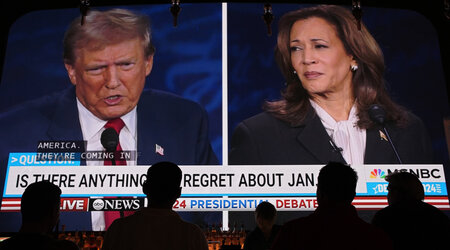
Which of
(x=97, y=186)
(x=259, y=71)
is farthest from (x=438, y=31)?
(x=97, y=186)

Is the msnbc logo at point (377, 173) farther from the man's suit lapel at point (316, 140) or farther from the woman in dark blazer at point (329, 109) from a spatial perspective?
the man's suit lapel at point (316, 140)

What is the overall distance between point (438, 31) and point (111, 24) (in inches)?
167

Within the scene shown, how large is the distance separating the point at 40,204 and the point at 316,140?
11.7 feet

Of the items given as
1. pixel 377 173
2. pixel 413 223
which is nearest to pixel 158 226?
pixel 413 223

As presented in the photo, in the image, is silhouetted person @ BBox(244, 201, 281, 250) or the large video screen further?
the large video screen

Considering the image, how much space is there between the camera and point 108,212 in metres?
4.41

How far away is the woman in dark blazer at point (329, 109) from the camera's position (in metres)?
4.59

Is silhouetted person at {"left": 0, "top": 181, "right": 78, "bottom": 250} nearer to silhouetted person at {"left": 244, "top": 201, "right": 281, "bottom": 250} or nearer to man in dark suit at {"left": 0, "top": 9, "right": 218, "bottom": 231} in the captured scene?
silhouetted person at {"left": 244, "top": 201, "right": 281, "bottom": 250}

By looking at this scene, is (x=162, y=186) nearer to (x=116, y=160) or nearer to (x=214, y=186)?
(x=214, y=186)

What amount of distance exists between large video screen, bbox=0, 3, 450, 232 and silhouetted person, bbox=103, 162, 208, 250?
113 inches

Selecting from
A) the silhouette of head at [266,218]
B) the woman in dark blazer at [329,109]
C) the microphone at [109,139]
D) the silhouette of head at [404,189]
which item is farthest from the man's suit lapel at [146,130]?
the silhouette of head at [404,189]

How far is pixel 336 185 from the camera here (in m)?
1.55

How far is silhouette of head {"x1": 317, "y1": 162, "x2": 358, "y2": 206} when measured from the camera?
1.55 meters

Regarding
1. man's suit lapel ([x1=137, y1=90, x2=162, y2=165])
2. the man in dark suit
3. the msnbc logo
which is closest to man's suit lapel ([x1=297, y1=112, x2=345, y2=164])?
the msnbc logo
